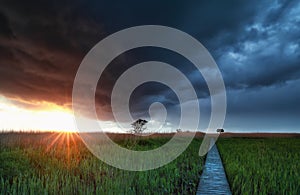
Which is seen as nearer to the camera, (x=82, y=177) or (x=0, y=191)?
(x=0, y=191)

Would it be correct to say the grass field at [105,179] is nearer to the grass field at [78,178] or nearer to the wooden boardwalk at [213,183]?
the grass field at [78,178]

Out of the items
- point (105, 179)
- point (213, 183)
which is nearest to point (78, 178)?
point (105, 179)

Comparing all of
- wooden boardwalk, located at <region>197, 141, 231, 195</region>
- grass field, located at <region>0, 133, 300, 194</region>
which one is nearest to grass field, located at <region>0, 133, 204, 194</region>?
grass field, located at <region>0, 133, 300, 194</region>

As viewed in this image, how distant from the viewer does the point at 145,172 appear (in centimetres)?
700

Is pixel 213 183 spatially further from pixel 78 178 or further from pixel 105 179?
pixel 78 178

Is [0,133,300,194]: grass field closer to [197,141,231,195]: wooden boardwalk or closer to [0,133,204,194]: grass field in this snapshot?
[0,133,204,194]: grass field

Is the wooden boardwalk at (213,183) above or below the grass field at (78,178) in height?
A: below

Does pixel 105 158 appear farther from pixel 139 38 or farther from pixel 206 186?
pixel 139 38

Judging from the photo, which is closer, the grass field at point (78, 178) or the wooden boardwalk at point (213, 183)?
the grass field at point (78, 178)

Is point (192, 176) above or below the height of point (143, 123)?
below

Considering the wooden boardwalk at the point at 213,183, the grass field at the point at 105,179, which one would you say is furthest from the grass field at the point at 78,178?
the wooden boardwalk at the point at 213,183

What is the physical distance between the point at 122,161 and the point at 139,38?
9174 mm

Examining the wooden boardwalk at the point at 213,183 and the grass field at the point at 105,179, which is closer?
the grass field at the point at 105,179

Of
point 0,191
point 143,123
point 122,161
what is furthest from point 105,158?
point 143,123
